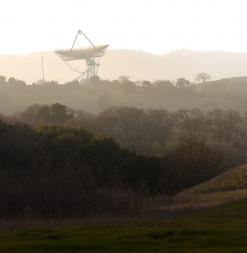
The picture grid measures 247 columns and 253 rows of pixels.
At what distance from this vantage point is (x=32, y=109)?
3529 inches

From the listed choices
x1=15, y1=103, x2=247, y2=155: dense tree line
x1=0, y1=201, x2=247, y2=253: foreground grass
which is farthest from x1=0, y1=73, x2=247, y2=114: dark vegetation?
x1=0, y1=201, x2=247, y2=253: foreground grass

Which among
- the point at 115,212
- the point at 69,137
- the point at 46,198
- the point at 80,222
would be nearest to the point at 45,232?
the point at 80,222

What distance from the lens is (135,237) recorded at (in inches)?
655

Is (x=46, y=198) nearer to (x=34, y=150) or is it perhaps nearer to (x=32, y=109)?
(x=34, y=150)

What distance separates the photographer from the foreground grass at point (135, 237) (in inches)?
605

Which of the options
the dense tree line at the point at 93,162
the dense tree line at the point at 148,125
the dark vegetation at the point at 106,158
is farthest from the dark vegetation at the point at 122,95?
the dense tree line at the point at 93,162

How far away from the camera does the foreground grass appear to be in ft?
50.4

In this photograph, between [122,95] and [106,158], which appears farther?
[122,95]

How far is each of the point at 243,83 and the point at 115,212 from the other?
17129 centimetres

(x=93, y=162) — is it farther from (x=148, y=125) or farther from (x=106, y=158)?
(x=148, y=125)

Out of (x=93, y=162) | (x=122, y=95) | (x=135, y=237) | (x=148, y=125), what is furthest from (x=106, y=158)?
(x=122, y=95)

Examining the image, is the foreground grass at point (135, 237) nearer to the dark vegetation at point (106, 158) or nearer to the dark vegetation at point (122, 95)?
the dark vegetation at point (106, 158)

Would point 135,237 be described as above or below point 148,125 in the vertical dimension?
below

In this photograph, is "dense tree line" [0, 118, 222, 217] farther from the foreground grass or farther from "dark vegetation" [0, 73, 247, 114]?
"dark vegetation" [0, 73, 247, 114]
